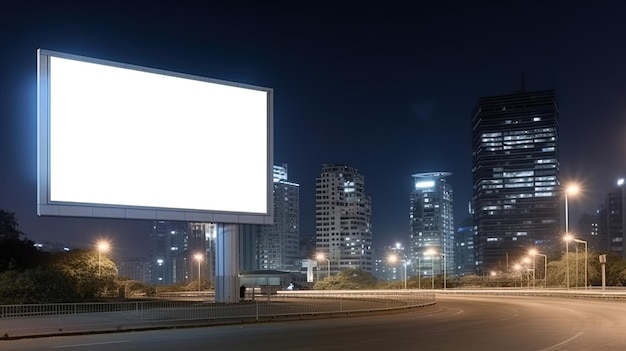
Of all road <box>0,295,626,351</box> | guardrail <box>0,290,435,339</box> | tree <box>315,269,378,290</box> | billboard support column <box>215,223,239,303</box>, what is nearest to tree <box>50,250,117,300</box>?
billboard support column <box>215,223,239,303</box>

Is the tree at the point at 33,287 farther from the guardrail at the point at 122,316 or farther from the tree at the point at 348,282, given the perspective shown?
the tree at the point at 348,282

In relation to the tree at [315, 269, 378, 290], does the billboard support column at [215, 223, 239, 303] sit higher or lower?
higher

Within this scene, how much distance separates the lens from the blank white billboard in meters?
35.7

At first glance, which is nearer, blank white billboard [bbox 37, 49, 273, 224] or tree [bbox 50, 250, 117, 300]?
blank white billboard [bbox 37, 49, 273, 224]

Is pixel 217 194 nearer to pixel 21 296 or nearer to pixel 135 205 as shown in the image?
pixel 135 205

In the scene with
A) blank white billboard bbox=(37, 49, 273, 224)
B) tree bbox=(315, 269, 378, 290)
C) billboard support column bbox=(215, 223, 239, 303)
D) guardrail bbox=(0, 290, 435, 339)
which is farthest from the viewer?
tree bbox=(315, 269, 378, 290)

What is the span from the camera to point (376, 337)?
883 inches

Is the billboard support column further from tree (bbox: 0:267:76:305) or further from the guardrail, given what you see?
tree (bbox: 0:267:76:305)

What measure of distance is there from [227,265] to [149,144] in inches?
439

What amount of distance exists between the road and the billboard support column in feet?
51.6

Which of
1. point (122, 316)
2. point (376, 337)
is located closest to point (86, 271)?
point (122, 316)

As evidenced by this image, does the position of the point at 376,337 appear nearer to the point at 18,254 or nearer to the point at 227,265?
the point at 227,265

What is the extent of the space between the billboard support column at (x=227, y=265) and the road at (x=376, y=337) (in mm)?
15729

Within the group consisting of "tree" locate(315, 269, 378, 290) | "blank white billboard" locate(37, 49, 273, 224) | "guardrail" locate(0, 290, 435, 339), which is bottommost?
"tree" locate(315, 269, 378, 290)
